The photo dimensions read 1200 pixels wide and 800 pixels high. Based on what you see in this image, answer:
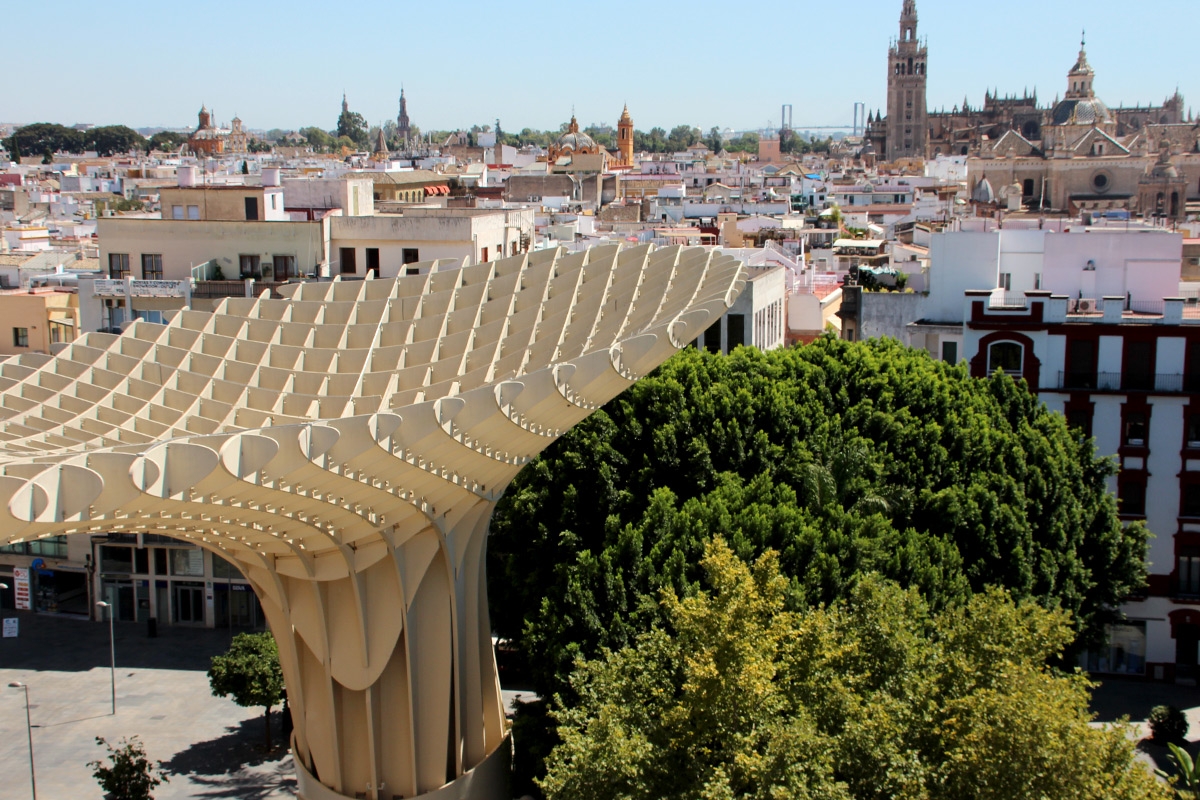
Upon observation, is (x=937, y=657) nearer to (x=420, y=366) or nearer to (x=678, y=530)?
(x=678, y=530)

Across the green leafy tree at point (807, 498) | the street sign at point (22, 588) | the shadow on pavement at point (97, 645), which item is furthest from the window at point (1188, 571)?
the street sign at point (22, 588)

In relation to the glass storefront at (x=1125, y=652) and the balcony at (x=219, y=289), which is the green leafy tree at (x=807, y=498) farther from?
the balcony at (x=219, y=289)

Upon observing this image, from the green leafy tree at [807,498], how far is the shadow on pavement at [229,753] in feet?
20.2

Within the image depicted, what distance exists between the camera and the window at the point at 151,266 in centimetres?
4153

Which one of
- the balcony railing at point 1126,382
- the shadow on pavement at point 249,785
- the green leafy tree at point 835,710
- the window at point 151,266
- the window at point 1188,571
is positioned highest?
the window at point 151,266

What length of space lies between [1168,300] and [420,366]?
20.3m

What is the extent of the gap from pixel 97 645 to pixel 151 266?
1160 centimetres

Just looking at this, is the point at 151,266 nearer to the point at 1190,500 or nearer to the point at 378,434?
the point at 378,434

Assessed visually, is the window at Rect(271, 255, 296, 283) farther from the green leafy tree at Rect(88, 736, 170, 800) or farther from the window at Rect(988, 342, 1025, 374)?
the window at Rect(988, 342, 1025, 374)

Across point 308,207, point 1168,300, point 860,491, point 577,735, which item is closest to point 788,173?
point 308,207

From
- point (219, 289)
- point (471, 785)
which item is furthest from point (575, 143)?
point (471, 785)

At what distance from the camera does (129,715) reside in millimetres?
31609

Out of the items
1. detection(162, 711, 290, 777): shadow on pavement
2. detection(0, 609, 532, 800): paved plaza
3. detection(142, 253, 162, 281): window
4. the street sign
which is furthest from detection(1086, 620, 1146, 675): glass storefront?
the street sign

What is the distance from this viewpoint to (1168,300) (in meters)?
34.2
